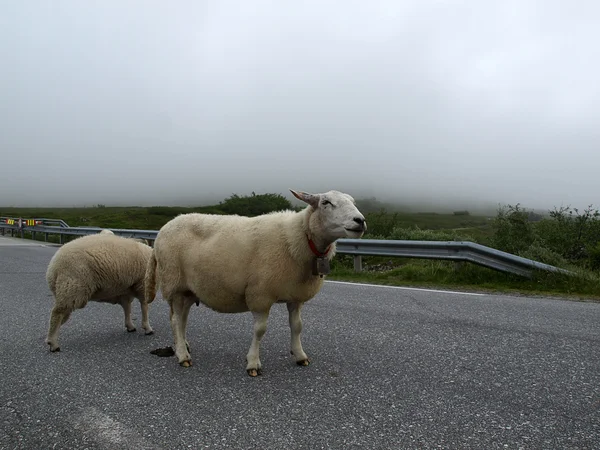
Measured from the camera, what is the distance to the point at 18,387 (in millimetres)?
3646

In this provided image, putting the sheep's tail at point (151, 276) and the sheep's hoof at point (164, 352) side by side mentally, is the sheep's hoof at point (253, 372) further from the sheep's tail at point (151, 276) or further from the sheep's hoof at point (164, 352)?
the sheep's tail at point (151, 276)

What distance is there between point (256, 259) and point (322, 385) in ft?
4.06

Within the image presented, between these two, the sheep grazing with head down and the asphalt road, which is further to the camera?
the sheep grazing with head down

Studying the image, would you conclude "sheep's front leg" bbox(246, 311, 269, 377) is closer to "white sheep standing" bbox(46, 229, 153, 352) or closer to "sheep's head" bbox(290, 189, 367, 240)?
"sheep's head" bbox(290, 189, 367, 240)

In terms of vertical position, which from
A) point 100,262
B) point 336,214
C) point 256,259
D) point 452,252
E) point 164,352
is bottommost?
point 164,352

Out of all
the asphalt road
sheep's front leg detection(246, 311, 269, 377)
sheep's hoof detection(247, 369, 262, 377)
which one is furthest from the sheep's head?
sheep's hoof detection(247, 369, 262, 377)

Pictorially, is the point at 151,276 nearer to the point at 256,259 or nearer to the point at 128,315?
the point at 128,315

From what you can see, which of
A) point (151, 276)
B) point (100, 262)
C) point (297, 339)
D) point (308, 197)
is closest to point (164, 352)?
point (151, 276)

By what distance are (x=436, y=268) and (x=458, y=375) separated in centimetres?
675

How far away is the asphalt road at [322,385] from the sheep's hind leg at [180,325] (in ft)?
0.41

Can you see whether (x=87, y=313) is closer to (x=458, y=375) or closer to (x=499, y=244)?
(x=458, y=375)

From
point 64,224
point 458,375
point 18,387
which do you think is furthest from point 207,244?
point 64,224

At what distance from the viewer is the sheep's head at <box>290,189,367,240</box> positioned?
365cm

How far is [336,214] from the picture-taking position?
12.3 ft
